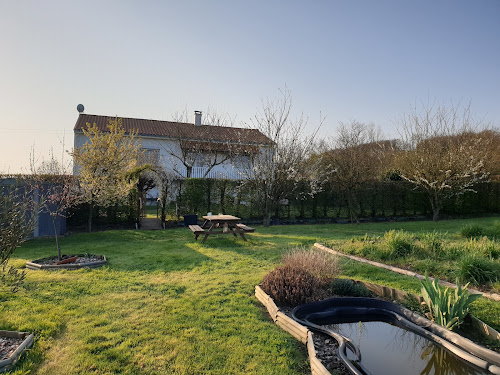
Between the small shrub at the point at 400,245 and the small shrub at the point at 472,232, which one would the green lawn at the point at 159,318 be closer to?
the small shrub at the point at 400,245

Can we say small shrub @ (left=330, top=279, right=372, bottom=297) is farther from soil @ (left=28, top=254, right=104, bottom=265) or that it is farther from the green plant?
soil @ (left=28, top=254, right=104, bottom=265)

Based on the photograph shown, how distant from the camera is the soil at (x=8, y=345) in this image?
3.53 meters

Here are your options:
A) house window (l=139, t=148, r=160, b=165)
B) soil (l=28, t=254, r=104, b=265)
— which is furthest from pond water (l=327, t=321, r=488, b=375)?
house window (l=139, t=148, r=160, b=165)

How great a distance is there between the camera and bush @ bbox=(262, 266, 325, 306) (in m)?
5.22

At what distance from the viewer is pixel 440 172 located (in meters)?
17.8

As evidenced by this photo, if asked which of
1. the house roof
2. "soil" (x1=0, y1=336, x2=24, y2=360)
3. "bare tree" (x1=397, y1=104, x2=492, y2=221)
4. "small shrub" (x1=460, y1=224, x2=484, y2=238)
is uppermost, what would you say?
the house roof

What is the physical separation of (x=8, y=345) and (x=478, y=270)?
769cm

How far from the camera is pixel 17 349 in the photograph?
3502mm

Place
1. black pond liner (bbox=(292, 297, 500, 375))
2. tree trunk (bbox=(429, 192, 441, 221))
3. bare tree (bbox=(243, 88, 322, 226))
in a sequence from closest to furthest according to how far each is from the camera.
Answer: black pond liner (bbox=(292, 297, 500, 375))
bare tree (bbox=(243, 88, 322, 226))
tree trunk (bbox=(429, 192, 441, 221))

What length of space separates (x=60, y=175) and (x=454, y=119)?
65.9 feet

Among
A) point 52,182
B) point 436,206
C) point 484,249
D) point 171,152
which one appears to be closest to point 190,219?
point 52,182

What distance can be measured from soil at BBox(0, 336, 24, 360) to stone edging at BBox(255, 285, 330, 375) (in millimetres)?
3152

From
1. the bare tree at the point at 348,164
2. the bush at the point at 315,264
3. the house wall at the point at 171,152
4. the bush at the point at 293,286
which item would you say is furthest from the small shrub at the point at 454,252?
the house wall at the point at 171,152

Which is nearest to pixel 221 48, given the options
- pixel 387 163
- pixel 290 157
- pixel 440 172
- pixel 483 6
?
pixel 290 157
